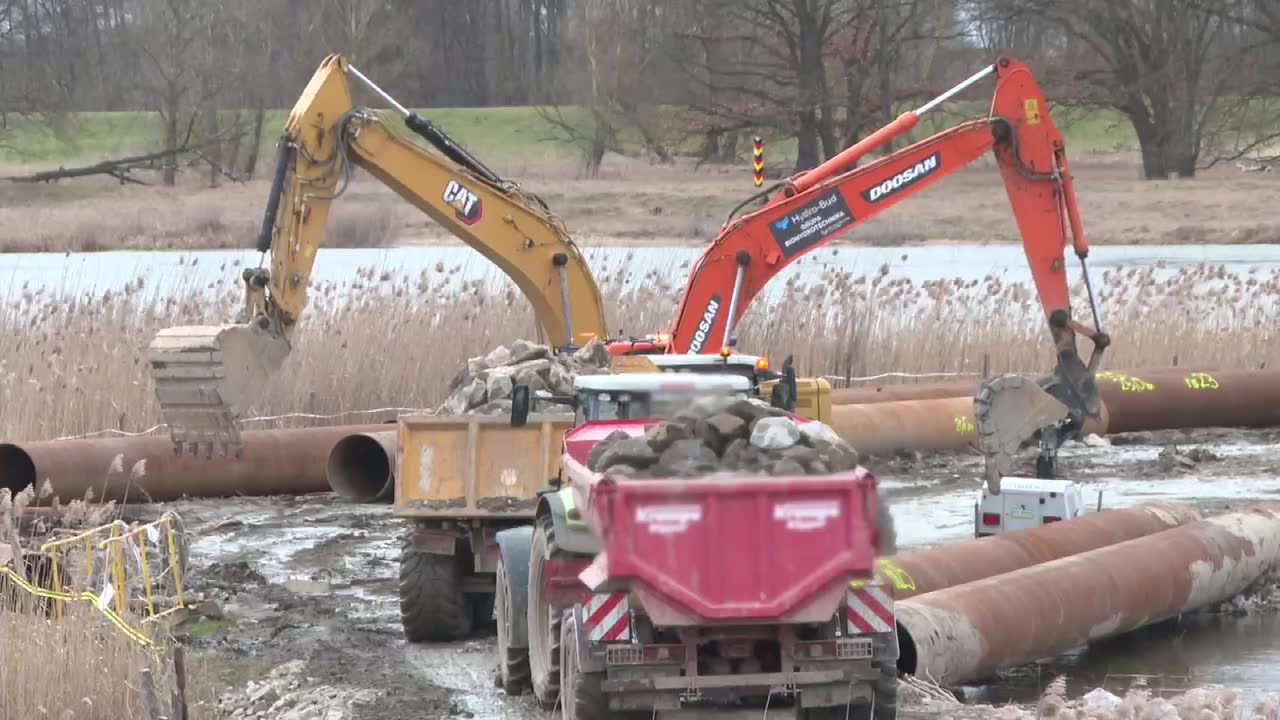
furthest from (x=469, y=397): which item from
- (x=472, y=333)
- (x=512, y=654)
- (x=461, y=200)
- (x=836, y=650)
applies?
(x=472, y=333)

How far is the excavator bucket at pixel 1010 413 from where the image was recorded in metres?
15.2

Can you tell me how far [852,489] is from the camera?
801 cm

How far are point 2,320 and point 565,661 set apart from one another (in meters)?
13.0

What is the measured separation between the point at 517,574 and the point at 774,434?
2547 millimetres

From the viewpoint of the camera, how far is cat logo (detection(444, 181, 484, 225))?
1520cm

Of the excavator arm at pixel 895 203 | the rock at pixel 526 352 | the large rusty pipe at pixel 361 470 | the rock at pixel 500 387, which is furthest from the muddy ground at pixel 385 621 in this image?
the excavator arm at pixel 895 203

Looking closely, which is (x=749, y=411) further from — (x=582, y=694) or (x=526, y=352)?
(x=526, y=352)

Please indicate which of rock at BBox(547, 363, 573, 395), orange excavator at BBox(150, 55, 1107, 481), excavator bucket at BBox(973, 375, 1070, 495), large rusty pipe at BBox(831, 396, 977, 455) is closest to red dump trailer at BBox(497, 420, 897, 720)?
rock at BBox(547, 363, 573, 395)

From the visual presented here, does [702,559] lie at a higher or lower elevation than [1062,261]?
lower

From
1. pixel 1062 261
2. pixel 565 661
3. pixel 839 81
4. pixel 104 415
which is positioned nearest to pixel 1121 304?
pixel 1062 261

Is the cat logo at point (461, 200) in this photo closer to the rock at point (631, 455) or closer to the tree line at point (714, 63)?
the rock at point (631, 455)

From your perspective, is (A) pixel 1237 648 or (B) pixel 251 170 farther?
(B) pixel 251 170

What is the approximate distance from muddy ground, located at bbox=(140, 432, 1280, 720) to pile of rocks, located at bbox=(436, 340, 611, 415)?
4.59ft

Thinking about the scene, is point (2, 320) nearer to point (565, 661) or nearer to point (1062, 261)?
point (1062, 261)
